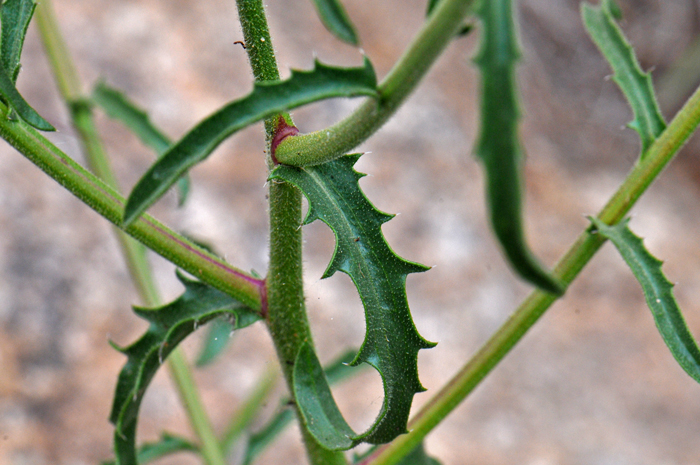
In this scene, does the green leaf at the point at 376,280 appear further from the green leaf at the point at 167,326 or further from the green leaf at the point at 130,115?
the green leaf at the point at 130,115

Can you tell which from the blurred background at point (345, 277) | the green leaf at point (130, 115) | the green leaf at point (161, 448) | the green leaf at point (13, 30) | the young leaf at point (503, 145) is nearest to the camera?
the young leaf at point (503, 145)

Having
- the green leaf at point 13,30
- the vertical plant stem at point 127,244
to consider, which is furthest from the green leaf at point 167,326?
the vertical plant stem at point 127,244

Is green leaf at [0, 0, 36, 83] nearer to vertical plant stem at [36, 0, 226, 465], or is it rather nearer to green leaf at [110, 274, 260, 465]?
green leaf at [110, 274, 260, 465]

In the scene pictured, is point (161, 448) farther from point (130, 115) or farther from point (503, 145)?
point (503, 145)

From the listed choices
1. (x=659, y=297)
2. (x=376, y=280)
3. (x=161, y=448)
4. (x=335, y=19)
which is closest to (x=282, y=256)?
(x=376, y=280)

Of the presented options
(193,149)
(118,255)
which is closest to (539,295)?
(193,149)

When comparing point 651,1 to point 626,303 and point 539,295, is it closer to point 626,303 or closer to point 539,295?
point 626,303

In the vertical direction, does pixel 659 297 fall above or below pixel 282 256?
above
